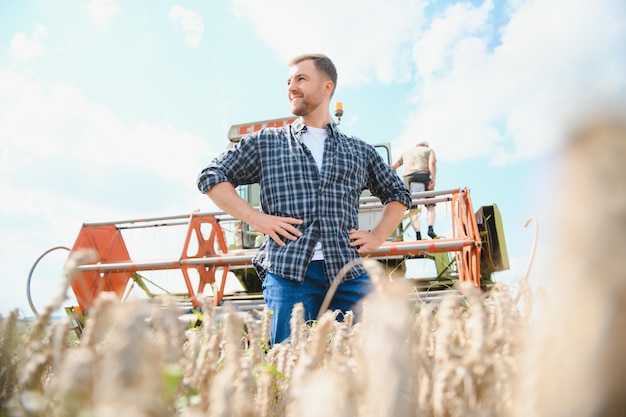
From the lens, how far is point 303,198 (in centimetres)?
211

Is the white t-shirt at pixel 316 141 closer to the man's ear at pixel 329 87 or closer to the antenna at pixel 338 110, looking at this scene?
the man's ear at pixel 329 87

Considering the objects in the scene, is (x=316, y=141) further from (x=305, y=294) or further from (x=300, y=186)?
(x=305, y=294)

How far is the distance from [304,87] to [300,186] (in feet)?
1.81

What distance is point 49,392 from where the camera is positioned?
0.54 metres

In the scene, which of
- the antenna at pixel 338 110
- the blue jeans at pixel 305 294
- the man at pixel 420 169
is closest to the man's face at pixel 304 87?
the blue jeans at pixel 305 294

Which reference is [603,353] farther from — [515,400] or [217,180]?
[217,180]

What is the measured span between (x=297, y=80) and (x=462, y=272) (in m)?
3.33

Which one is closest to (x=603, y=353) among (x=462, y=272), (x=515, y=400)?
(x=515, y=400)

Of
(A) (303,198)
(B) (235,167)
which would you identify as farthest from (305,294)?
(B) (235,167)

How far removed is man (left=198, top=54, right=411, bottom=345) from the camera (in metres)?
2.02

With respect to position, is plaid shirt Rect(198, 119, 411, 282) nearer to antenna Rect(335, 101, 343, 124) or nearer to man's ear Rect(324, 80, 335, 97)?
man's ear Rect(324, 80, 335, 97)

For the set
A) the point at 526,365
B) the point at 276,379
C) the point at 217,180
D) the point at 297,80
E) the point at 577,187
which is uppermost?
the point at 297,80

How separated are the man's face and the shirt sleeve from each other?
275 mm

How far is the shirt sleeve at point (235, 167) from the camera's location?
2.10 m
